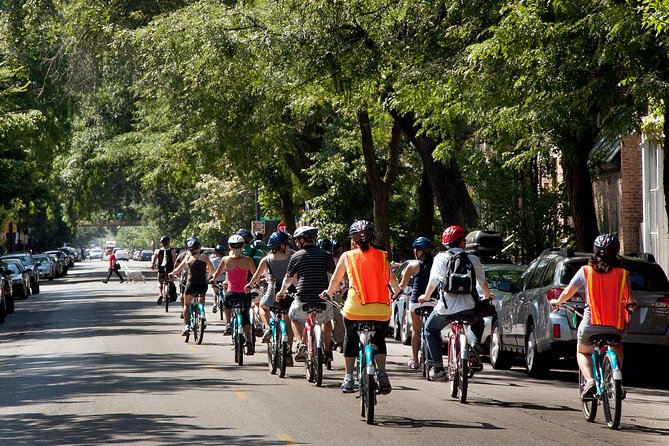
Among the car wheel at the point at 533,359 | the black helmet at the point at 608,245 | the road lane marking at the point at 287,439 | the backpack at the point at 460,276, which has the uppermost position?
the black helmet at the point at 608,245

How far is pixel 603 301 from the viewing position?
1176 cm

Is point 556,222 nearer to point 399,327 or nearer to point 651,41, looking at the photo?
point 399,327

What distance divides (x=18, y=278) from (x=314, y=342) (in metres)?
32.9

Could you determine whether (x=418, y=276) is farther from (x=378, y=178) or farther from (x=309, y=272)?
(x=378, y=178)

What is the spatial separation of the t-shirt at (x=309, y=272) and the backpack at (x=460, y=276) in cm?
197

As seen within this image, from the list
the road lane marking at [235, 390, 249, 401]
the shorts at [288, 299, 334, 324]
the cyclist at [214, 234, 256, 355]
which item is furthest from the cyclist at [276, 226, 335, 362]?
the cyclist at [214, 234, 256, 355]

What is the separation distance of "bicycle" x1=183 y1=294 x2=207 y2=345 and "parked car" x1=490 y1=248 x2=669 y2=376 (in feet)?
22.0

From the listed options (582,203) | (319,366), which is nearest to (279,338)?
(319,366)

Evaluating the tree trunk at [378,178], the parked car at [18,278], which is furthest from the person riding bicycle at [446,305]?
the parked car at [18,278]

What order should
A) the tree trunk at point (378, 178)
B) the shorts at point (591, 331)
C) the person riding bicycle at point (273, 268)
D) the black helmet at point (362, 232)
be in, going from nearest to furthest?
the shorts at point (591, 331)
the black helmet at point (362, 232)
the person riding bicycle at point (273, 268)
the tree trunk at point (378, 178)

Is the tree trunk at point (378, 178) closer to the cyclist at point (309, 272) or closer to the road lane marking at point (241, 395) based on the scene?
the cyclist at point (309, 272)

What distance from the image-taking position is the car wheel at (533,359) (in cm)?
1670

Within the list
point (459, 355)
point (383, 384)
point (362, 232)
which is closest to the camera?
point (383, 384)

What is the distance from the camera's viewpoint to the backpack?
1350 cm
